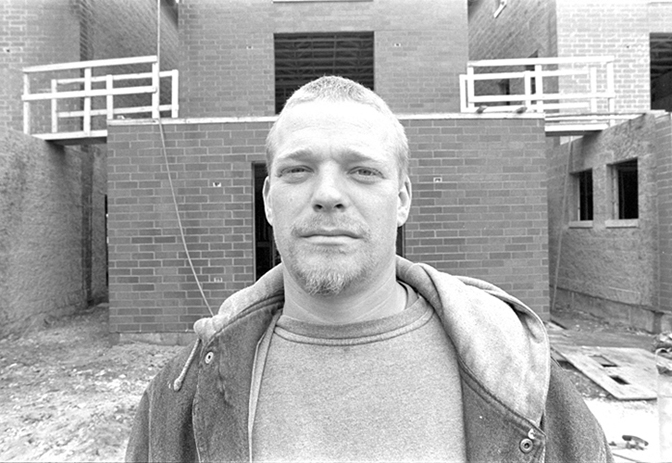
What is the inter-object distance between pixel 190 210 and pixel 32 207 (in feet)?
10.0

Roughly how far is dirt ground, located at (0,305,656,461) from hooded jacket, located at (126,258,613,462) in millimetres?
2820

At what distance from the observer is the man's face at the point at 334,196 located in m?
1.41

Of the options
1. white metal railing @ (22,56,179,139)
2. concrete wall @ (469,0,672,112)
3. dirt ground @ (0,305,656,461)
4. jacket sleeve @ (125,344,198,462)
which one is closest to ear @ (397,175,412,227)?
jacket sleeve @ (125,344,198,462)

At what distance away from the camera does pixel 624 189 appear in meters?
8.59

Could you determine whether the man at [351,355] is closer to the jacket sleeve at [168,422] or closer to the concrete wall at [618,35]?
the jacket sleeve at [168,422]

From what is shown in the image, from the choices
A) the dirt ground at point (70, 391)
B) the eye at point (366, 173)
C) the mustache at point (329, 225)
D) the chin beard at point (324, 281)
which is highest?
the eye at point (366, 173)

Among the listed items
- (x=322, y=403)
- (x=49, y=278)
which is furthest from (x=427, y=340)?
(x=49, y=278)

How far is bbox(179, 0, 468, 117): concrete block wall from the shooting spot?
824 cm

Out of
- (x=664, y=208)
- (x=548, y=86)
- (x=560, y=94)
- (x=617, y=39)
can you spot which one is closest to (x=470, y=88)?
(x=560, y=94)

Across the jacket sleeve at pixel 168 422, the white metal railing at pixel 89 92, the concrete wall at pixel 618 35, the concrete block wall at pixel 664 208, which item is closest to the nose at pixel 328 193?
the jacket sleeve at pixel 168 422

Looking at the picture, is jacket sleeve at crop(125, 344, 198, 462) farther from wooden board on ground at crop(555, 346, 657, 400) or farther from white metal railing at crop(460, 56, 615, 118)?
white metal railing at crop(460, 56, 615, 118)

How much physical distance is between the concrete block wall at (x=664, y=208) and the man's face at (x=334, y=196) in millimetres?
7433

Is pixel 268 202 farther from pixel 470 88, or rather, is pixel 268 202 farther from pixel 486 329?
pixel 470 88

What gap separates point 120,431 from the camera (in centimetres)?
404
